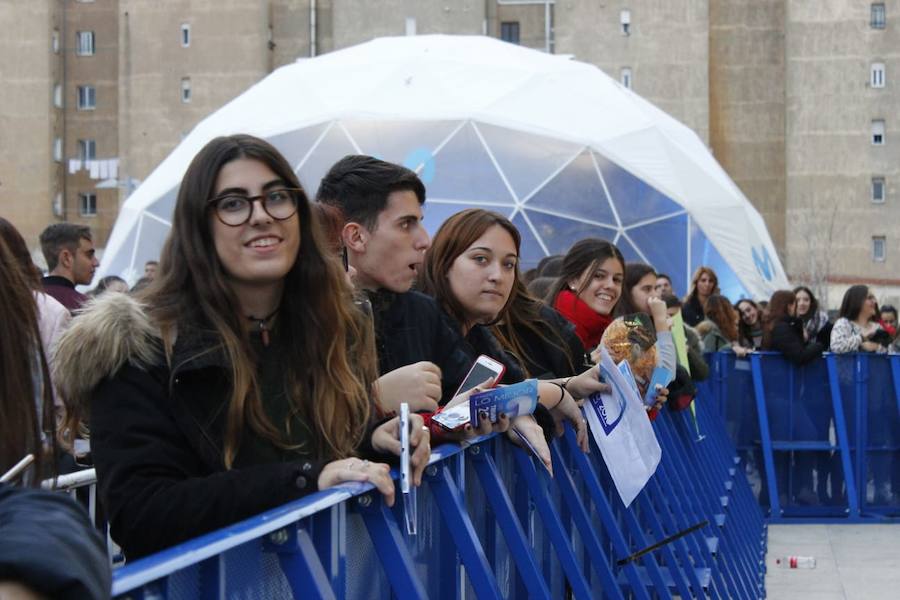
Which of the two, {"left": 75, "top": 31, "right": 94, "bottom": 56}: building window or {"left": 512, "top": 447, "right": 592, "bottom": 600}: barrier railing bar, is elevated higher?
{"left": 75, "top": 31, "right": 94, "bottom": 56}: building window

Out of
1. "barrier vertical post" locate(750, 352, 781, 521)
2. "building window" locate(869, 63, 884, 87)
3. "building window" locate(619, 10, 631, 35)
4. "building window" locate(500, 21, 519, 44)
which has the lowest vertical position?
"barrier vertical post" locate(750, 352, 781, 521)

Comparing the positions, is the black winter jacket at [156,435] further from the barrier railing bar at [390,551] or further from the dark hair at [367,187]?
the dark hair at [367,187]

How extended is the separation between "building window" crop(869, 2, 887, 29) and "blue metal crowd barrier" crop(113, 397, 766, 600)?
175 feet

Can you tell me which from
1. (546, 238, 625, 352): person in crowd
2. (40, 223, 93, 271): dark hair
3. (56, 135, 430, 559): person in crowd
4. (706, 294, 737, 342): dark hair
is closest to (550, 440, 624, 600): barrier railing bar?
(56, 135, 430, 559): person in crowd

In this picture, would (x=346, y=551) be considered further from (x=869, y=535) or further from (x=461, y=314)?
Answer: (x=869, y=535)

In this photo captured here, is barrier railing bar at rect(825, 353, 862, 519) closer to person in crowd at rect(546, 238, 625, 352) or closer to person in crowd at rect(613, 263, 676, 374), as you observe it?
person in crowd at rect(613, 263, 676, 374)

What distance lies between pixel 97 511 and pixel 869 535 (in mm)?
7774

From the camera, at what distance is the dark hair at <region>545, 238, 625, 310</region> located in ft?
22.4

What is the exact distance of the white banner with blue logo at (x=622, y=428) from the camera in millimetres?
4812

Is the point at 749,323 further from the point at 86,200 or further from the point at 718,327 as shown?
the point at 86,200

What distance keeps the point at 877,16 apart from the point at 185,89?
1171 inches

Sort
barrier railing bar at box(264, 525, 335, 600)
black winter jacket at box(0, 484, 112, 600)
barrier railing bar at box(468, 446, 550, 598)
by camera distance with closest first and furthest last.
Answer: black winter jacket at box(0, 484, 112, 600)
barrier railing bar at box(264, 525, 335, 600)
barrier railing bar at box(468, 446, 550, 598)

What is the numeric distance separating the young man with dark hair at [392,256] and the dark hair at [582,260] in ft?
8.02

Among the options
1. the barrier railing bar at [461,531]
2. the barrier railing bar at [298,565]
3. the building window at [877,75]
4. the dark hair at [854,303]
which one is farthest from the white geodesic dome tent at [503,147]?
the building window at [877,75]
